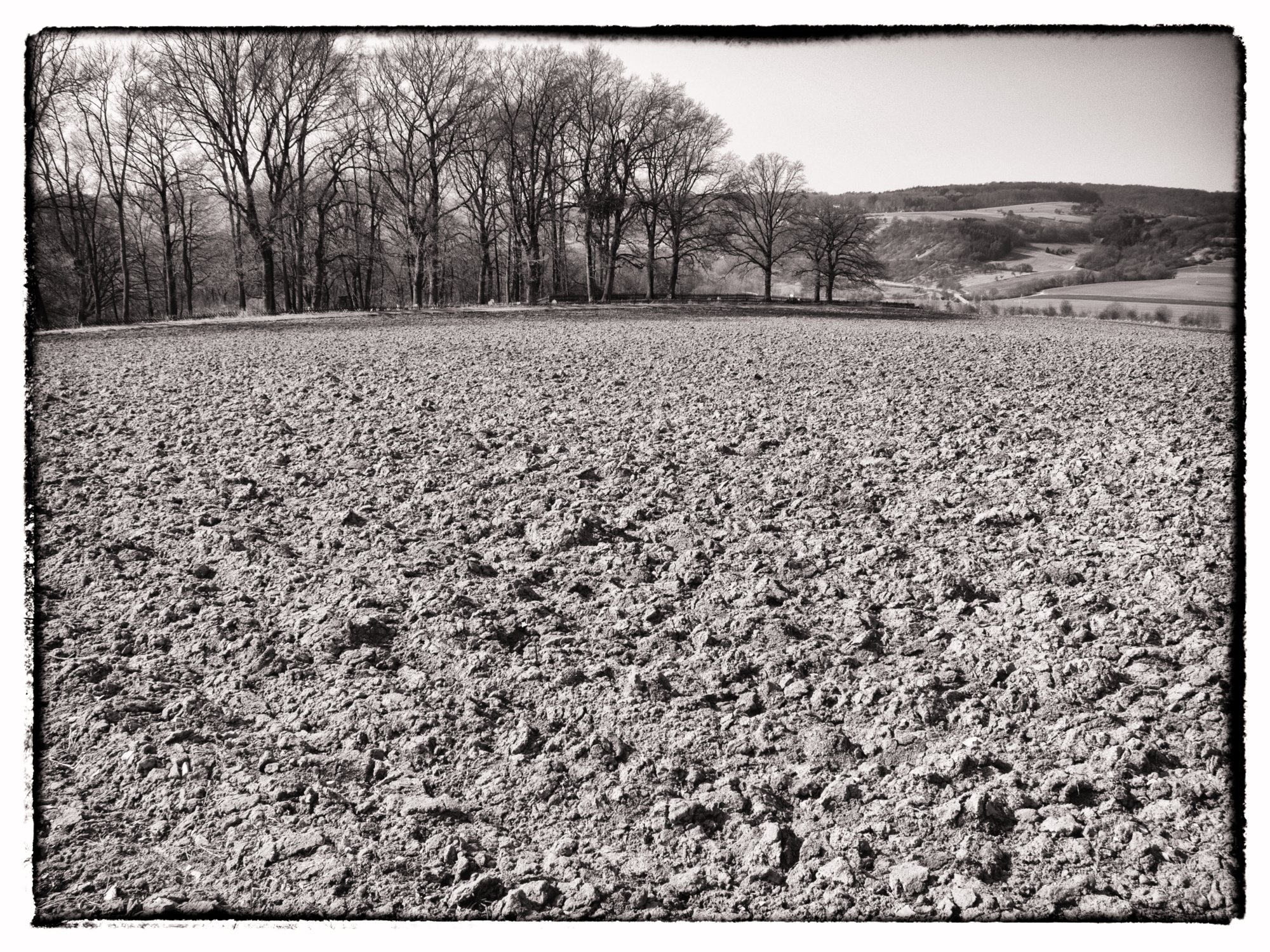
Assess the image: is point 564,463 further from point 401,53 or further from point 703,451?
point 401,53

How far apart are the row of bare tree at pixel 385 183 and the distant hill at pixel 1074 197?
2.00 metres

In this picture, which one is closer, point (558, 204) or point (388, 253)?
point (558, 204)

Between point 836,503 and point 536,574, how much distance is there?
7.29ft

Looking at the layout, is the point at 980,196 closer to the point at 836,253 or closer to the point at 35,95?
the point at 35,95

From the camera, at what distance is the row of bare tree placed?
6.36 meters

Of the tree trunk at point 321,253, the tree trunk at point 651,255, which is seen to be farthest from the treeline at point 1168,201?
the tree trunk at point 651,255

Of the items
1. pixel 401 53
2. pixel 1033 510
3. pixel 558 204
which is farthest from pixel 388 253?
pixel 1033 510

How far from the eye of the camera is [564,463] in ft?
22.7

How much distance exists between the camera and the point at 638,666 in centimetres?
411

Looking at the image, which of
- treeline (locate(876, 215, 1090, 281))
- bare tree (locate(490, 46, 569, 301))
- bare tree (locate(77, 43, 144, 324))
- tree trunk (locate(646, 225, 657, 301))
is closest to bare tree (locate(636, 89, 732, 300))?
tree trunk (locate(646, 225, 657, 301))

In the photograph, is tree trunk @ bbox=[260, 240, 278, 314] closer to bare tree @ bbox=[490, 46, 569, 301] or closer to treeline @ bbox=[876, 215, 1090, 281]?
bare tree @ bbox=[490, 46, 569, 301]

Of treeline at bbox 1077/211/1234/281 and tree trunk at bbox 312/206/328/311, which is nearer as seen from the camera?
treeline at bbox 1077/211/1234/281

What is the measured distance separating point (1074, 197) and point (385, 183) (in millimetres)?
34563

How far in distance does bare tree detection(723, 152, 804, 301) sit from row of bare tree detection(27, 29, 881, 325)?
0.70ft
